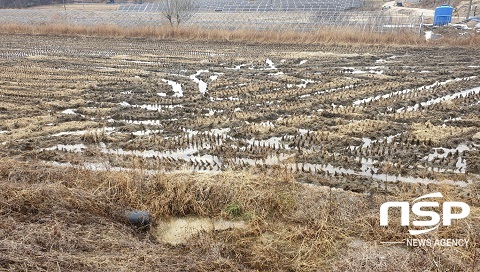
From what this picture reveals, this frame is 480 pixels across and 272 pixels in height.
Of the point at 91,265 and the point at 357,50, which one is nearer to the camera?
the point at 91,265

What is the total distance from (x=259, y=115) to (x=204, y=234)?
16.6 feet

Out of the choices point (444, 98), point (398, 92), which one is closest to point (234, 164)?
point (398, 92)

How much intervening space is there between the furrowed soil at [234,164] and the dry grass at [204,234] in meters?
0.02

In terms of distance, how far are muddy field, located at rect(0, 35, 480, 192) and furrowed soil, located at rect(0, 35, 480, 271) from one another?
0.05 meters

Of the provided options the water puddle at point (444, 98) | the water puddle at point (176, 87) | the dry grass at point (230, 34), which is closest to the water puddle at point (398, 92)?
the water puddle at point (444, 98)

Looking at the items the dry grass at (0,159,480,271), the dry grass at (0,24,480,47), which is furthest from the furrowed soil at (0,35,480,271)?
the dry grass at (0,24,480,47)

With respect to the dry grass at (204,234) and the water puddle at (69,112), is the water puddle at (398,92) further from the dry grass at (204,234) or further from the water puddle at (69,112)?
the water puddle at (69,112)

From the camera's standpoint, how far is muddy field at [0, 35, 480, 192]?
750 cm

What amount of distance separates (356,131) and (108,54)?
47.9ft

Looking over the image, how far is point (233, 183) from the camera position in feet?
20.8

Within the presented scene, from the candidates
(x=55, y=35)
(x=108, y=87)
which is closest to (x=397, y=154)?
(x=108, y=87)

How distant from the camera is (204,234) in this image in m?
5.32

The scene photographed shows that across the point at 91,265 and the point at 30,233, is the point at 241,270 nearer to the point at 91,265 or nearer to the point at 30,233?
the point at 91,265

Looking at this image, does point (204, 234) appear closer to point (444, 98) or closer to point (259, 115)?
point (259, 115)
